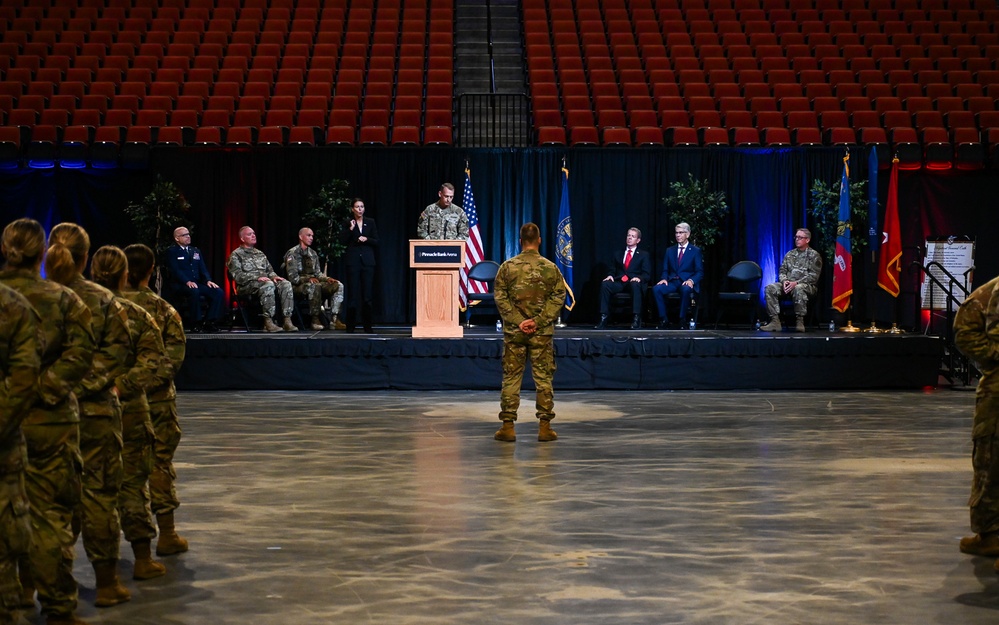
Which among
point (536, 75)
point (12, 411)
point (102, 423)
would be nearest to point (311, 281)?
point (536, 75)

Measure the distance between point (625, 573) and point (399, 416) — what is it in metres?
5.50

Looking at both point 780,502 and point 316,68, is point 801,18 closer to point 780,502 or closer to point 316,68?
point 316,68

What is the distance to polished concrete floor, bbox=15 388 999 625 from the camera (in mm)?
4250

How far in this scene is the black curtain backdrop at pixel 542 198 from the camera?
1555 centimetres

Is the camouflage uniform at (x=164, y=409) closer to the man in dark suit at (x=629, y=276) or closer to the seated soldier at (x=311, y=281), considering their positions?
the seated soldier at (x=311, y=281)

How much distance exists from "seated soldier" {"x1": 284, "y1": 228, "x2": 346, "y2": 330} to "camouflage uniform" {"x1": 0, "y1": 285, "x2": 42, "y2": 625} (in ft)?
36.0

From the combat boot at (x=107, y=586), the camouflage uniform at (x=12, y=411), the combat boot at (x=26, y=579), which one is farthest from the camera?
the combat boot at (x=107, y=586)

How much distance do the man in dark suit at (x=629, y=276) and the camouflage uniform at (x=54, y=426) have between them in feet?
36.7

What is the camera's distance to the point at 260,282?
549 inches

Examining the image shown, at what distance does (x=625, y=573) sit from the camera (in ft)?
15.5

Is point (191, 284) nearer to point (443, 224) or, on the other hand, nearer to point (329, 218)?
point (329, 218)

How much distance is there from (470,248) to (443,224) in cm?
110

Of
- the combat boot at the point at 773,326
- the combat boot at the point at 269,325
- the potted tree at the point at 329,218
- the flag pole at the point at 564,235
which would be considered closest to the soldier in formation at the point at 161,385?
the combat boot at the point at 269,325

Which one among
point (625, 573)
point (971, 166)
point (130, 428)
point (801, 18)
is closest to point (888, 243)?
point (971, 166)
